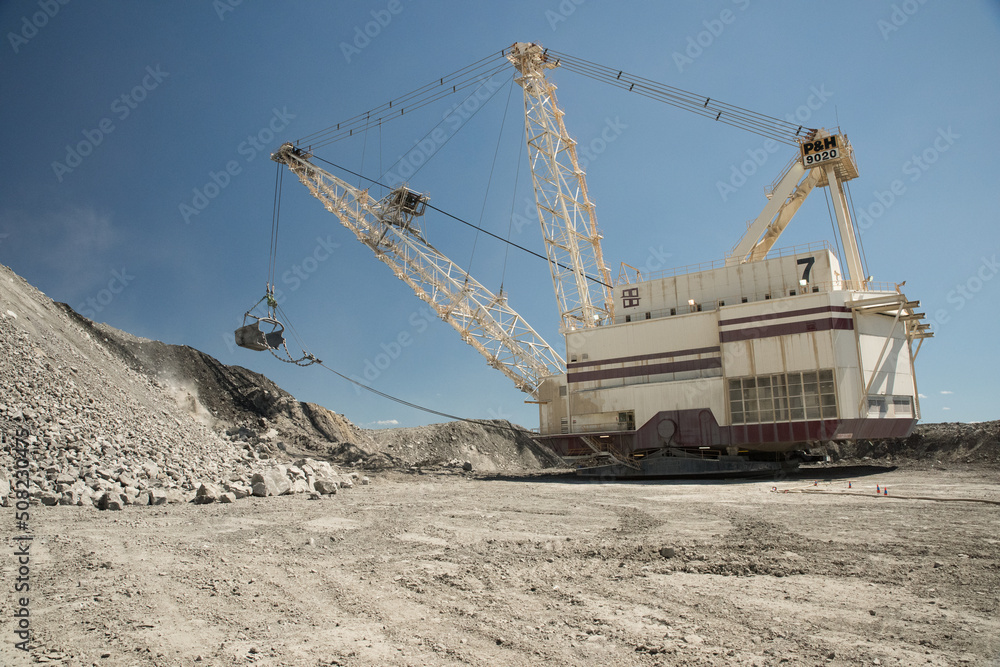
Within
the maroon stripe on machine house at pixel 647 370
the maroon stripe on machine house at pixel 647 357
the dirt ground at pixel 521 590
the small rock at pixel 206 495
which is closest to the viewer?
the dirt ground at pixel 521 590

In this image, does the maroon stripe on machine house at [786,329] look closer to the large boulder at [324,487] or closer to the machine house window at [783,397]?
the machine house window at [783,397]

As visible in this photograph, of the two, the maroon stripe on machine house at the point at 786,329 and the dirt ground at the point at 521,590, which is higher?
the maroon stripe on machine house at the point at 786,329

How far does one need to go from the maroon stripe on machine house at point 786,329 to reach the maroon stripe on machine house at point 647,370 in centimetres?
115

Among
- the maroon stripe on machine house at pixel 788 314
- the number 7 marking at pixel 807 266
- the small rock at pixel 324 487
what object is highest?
the number 7 marking at pixel 807 266

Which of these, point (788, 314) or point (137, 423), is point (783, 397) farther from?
point (137, 423)

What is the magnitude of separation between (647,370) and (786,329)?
601 centimetres

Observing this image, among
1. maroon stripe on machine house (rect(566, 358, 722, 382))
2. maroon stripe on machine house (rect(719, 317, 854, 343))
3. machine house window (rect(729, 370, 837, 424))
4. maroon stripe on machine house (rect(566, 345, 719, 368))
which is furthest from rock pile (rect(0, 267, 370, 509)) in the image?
maroon stripe on machine house (rect(719, 317, 854, 343))

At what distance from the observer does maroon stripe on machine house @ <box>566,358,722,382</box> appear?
2416 cm

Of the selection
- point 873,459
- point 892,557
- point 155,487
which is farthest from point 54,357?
point 873,459

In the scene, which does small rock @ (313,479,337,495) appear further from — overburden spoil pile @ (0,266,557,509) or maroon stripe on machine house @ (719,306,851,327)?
maroon stripe on machine house @ (719,306,851,327)

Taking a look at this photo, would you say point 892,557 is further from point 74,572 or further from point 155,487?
point 155,487

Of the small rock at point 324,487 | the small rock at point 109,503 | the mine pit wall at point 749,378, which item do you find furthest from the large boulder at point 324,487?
the mine pit wall at point 749,378

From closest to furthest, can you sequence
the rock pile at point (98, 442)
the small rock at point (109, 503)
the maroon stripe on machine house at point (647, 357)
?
the small rock at point (109, 503)
the rock pile at point (98, 442)
the maroon stripe on machine house at point (647, 357)

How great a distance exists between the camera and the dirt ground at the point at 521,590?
4.14 metres
